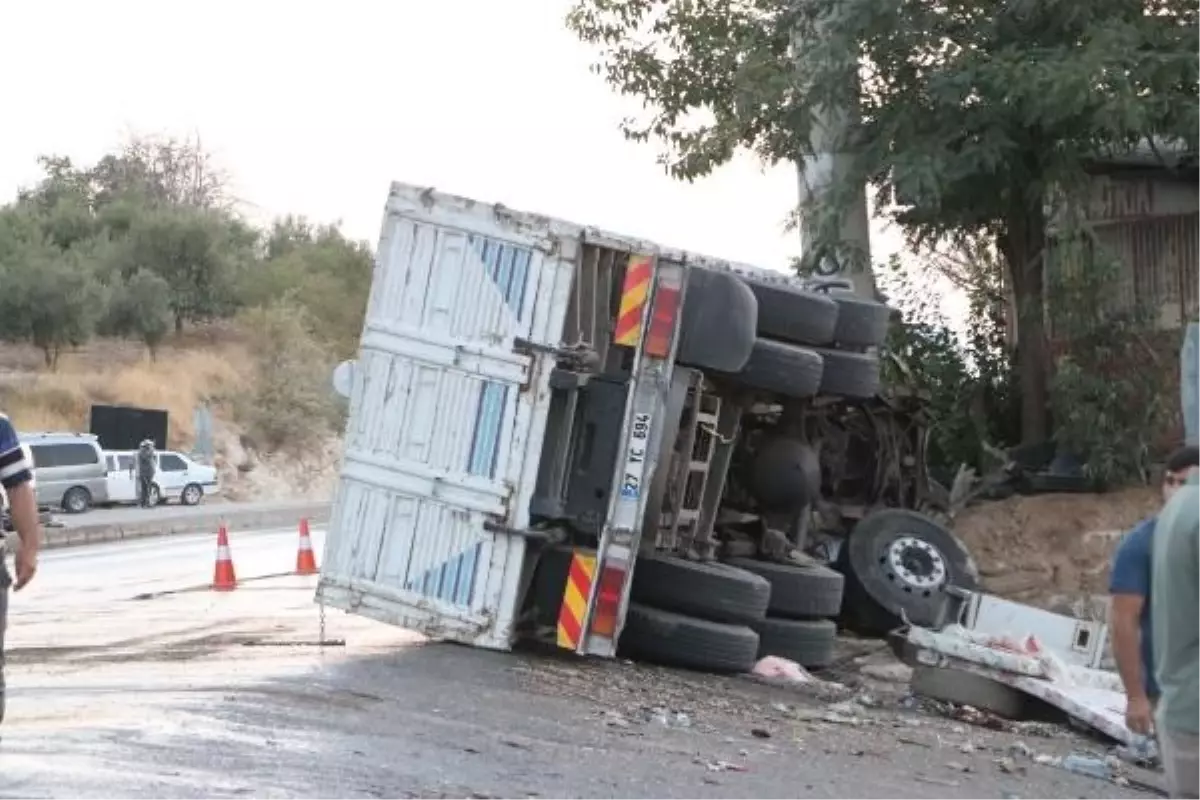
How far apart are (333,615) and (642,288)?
4253 mm

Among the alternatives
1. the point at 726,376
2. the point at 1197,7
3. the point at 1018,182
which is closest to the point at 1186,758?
the point at 726,376

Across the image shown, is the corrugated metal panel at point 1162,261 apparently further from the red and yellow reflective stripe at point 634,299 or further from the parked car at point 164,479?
the parked car at point 164,479

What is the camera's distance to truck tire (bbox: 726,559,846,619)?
30.7 feet

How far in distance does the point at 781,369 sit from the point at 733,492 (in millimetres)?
1157

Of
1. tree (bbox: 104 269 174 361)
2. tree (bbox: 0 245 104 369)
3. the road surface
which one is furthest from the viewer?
tree (bbox: 104 269 174 361)

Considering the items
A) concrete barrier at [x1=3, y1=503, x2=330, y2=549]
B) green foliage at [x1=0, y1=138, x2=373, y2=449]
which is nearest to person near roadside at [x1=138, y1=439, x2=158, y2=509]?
concrete barrier at [x1=3, y1=503, x2=330, y2=549]

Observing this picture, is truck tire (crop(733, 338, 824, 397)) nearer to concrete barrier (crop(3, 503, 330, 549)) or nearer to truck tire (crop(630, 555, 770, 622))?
truck tire (crop(630, 555, 770, 622))

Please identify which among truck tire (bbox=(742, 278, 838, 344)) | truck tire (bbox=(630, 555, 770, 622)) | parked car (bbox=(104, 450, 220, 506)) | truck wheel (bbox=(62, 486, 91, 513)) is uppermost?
truck tire (bbox=(742, 278, 838, 344))

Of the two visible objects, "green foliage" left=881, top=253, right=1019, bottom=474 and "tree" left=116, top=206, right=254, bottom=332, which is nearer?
"green foliage" left=881, top=253, right=1019, bottom=474

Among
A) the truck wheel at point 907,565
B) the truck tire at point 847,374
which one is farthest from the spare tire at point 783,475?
the truck wheel at point 907,565

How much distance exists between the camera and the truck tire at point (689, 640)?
8711 millimetres

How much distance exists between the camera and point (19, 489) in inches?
239

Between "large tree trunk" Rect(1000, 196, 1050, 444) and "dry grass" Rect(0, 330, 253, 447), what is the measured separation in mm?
30977

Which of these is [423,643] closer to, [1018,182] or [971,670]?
[971,670]
